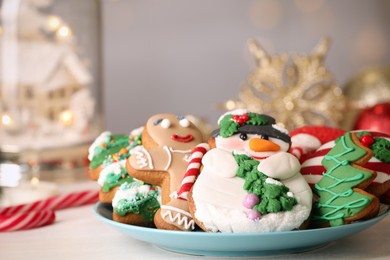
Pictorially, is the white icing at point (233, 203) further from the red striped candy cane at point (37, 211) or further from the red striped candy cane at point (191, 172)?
the red striped candy cane at point (37, 211)

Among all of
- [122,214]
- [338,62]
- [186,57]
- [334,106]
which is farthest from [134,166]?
[338,62]

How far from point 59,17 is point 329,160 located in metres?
1.05

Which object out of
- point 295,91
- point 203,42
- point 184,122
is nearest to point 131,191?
point 184,122

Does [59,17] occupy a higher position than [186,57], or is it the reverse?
[59,17]

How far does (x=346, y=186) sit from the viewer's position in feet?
2.65

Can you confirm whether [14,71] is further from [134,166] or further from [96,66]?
[134,166]

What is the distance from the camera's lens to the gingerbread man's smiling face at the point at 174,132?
0.91 m

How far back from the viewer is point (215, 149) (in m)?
0.83

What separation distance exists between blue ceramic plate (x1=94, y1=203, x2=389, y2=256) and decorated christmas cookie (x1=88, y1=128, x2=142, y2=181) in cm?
17

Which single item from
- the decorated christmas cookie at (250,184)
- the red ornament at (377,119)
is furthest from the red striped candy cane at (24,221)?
the red ornament at (377,119)

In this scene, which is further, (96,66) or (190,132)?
(96,66)

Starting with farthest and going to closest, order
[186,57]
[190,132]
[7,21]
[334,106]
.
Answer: [186,57]
[334,106]
[7,21]
[190,132]

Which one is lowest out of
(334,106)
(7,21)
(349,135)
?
(334,106)

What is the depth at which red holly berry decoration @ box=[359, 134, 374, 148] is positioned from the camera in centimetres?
86
